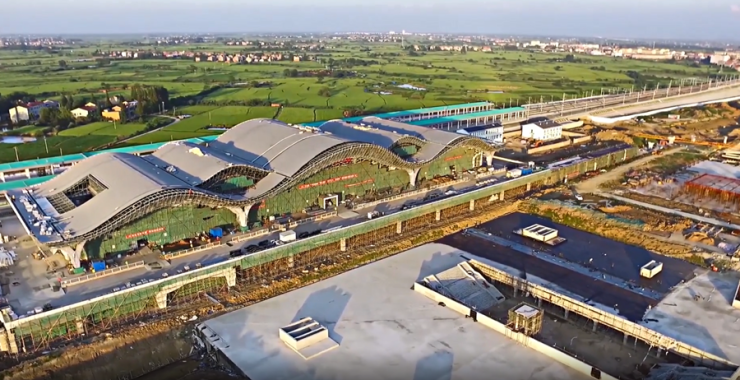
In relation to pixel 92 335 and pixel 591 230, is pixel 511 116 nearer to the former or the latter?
pixel 591 230

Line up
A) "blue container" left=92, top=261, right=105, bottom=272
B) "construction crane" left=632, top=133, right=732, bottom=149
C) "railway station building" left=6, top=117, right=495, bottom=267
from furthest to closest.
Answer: "construction crane" left=632, top=133, right=732, bottom=149, "railway station building" left=6, top=117, right=495, bottom=267, "blue container" left=92, top=261, right=105, bottom=272

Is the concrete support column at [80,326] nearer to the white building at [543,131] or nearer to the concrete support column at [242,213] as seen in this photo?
the concrete support column at [242,213]

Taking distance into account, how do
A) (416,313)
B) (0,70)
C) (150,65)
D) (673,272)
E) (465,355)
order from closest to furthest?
(465,355), (416,313), (673,272), (0,70), (150,65)

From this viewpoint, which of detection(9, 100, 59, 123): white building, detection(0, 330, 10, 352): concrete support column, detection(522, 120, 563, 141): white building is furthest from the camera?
detection(9, 100, 59, 123): white building

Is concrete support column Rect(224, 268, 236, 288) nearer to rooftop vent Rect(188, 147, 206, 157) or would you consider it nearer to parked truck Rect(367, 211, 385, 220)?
parked truck Rect(367, 211, 385, 220)

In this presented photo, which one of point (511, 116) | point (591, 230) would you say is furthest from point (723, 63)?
point (591, 230)

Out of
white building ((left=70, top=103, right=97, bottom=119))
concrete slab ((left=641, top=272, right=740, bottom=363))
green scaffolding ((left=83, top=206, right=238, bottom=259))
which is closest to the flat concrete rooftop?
concrete slab ((left=641, top=272, right=740, bottom=363))

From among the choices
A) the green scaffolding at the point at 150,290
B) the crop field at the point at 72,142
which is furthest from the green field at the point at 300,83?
the green scaffolding at the point at 150,290
